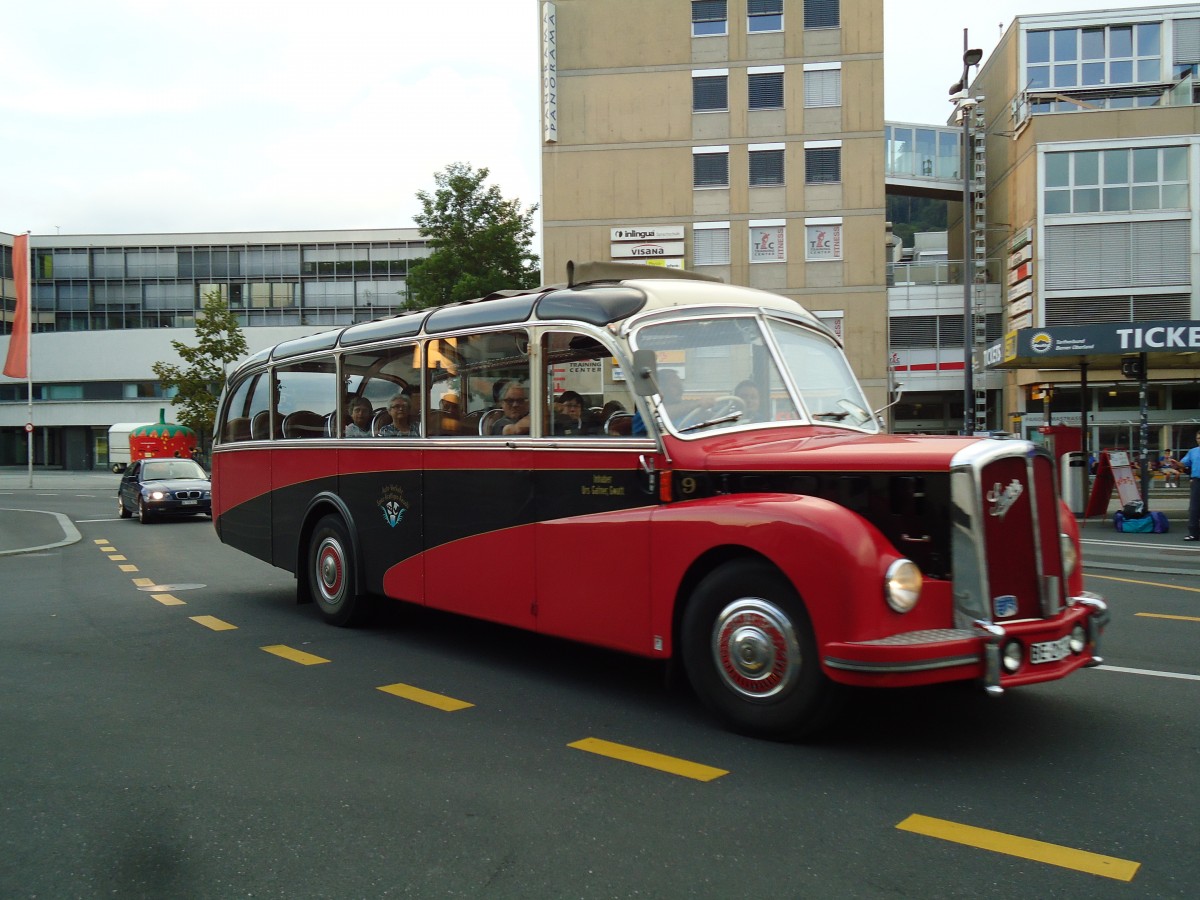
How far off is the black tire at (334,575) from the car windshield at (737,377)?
12.2 ft

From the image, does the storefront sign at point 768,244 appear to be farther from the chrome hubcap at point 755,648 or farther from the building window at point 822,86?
the chrome hubcap at point 755,648

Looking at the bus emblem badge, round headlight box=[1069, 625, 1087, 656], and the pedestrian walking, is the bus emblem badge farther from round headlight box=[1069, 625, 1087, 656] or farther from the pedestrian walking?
the pedestrian walking

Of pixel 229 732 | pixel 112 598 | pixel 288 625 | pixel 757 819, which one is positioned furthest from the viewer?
pixel 112 598

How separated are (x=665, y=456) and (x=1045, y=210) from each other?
38558 millimetres

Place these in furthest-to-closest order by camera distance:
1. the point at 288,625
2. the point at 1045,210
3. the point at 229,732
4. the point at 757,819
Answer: the point at 1045,210, the point at 288,625, the point at 229,732, the point at 757,819

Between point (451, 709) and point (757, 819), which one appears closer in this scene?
point (757, 819)

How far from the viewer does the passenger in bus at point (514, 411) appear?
6555 mm

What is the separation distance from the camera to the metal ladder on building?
43.1 meters

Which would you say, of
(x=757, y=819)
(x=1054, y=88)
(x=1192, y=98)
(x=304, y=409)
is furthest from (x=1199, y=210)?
(x=757, y=819)

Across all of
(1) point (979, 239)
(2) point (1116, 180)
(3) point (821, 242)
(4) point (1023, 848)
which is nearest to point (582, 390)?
(4) point (1023, 848)

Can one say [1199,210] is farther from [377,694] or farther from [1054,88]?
[377,694]

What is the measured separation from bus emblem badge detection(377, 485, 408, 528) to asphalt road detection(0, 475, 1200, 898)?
974mm

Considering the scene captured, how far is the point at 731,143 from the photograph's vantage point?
40188 mm

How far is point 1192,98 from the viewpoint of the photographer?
3831 cm
